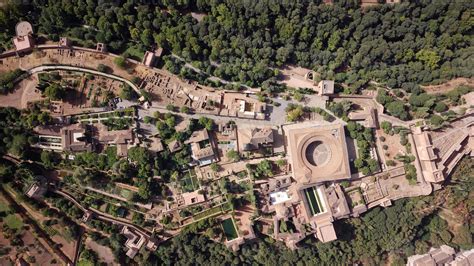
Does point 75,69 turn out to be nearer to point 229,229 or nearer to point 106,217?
point 106,217

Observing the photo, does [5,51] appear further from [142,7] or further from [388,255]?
[388,255]

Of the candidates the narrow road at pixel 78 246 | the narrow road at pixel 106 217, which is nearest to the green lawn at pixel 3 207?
the narrow road at pixel 106 217

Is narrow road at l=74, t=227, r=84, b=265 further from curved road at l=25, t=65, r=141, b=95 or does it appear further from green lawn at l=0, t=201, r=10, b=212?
curved road at l=25, t=65, r=141, b=95

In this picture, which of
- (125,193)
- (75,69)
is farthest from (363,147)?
(75,69)

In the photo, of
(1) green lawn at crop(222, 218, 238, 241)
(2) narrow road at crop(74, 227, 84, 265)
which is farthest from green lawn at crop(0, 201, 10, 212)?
(1) green lawn at crop(222, 218, 238, 241)

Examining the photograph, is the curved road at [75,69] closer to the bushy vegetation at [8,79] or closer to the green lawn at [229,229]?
the bushy vegetation at [8,79]

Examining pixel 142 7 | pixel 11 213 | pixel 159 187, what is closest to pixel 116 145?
pixel 159 187
